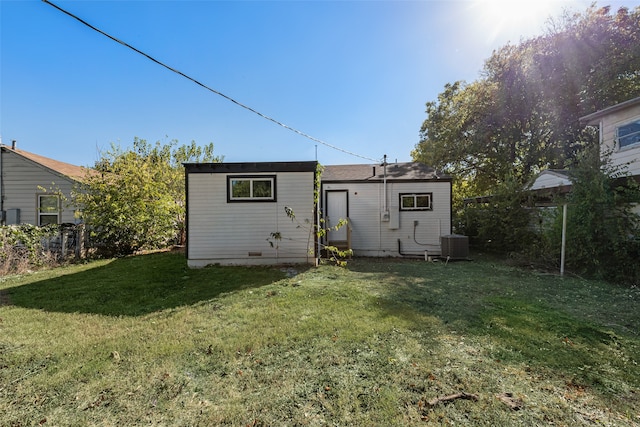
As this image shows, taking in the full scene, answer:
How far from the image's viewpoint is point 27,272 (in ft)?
23.4

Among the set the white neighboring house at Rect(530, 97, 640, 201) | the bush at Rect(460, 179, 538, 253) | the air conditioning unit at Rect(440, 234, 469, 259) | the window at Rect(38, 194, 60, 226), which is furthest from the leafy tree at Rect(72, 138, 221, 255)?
the white neighboring house at Rect(530, 97, 640, 201)

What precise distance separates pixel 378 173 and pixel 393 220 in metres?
2.18

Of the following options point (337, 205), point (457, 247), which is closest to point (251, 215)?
point (337, 205)

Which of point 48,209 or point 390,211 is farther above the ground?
point 48,209

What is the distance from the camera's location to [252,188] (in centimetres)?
826

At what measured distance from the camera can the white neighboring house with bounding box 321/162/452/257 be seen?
10.5 meters

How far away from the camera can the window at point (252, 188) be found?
26.9 ft

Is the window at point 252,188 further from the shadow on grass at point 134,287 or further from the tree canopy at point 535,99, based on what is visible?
the tree canopy at point 535,99

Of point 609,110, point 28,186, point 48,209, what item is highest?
point 609,110

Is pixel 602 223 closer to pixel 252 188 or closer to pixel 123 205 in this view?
pixel 252 188

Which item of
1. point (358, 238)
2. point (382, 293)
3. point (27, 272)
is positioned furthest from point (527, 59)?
point (27, 272)

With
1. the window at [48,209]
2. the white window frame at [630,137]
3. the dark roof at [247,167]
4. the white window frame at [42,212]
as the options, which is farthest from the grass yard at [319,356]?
the window at [48,209]

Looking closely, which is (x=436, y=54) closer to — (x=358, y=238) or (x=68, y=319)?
(x=358, y=238)

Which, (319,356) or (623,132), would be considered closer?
(319,356)
